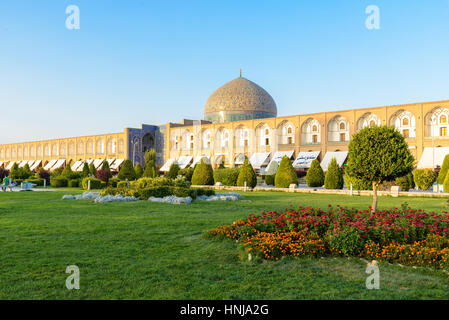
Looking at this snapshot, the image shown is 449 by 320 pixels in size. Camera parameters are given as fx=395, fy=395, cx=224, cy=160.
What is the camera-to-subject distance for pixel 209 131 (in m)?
44.3

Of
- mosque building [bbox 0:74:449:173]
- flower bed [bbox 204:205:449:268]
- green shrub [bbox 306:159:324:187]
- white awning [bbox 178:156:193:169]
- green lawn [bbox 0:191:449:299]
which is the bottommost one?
green lawn [bbox 0:191:449:299]

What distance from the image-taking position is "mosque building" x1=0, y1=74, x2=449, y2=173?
99.9 ft

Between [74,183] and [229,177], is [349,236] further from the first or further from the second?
[74,183]

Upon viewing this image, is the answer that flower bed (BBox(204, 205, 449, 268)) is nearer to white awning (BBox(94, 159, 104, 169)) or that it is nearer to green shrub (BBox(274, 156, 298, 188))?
green shrub (BBox(274, 156, 298, 188))

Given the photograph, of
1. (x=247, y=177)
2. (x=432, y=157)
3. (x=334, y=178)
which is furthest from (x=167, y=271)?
(x=432, y=157)

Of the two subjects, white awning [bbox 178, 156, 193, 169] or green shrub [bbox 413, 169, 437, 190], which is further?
white awning [bbox 178, 156, 193, 169]

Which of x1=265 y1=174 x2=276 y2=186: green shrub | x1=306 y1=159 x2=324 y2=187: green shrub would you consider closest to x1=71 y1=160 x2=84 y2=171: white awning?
x1=265 y1=174 x2=276 y2=186: green shrub

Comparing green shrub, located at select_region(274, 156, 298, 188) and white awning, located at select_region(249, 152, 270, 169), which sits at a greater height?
white awning, located at select_region(249, 152, 270, 169)

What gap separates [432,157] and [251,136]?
55.5 feet

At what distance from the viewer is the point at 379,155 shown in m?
8.67

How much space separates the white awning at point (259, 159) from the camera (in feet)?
124

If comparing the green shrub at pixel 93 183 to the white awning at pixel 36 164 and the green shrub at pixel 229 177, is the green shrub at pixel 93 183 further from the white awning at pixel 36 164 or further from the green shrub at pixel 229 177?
the white awning at pixel 36 164
